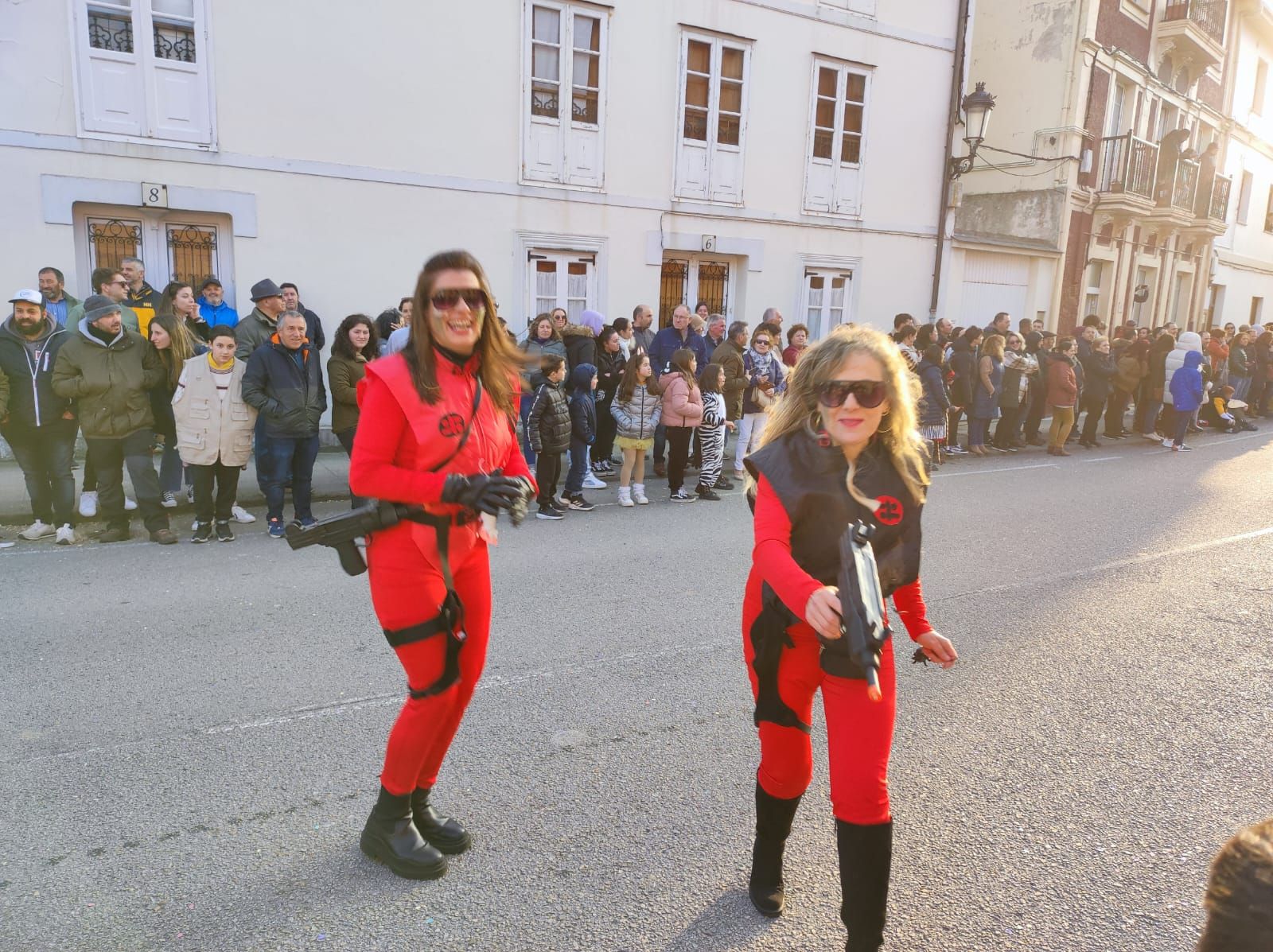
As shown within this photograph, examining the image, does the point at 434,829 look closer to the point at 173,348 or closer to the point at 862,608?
the point at 862,608

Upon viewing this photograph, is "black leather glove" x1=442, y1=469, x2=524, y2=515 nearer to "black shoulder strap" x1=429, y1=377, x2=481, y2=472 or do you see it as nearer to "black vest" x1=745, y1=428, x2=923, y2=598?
"black shoulder strap" x1=429, y1=377, x2=481, y2=472

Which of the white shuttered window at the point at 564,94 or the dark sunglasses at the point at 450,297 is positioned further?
the white shuttered window at the point at 564,94

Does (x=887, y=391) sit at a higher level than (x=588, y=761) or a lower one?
higher

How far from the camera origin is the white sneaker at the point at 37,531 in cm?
692

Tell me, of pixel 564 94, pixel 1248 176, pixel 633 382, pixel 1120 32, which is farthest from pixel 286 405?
pixel 1248 176

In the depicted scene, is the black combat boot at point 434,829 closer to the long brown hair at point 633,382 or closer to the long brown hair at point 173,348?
the long brown hair at point 173,348

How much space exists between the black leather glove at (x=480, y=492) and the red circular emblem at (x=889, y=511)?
3.43ft

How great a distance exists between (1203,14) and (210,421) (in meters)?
27.2

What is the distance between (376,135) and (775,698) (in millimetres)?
11109

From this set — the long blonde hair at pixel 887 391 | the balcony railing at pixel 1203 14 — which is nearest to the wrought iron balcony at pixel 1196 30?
the balcony railing at pixel 1203 14

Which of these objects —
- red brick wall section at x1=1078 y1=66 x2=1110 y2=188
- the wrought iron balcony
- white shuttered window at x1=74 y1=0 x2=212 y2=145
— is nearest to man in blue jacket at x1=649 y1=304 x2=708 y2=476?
white shuttered window at x1=74 y1=0 x2=212 y2=145

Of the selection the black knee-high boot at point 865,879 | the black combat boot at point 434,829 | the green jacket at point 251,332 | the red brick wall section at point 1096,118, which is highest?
the red brick wall section at point 1096,118

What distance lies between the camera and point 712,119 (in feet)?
47.0

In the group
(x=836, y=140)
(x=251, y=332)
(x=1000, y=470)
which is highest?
(x=836, y=140)
